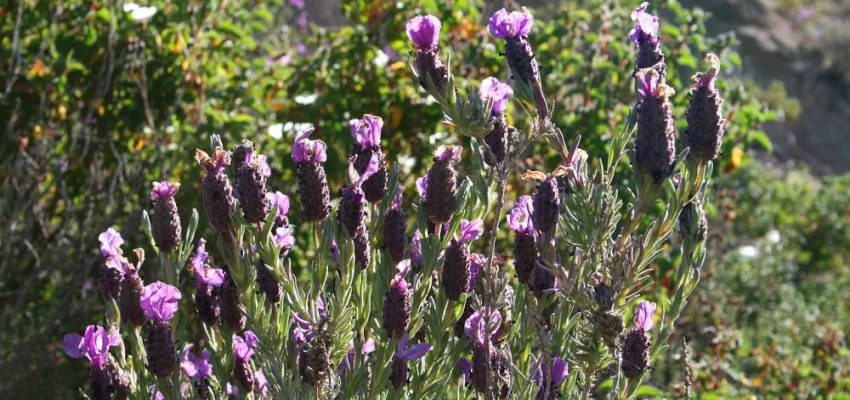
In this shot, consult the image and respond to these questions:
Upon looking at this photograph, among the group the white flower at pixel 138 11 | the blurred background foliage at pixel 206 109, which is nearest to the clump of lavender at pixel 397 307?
the blurred background foliage at pixel 206 109

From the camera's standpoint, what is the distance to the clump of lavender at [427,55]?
4.62 feet

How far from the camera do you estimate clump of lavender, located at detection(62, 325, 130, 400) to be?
1539 mm

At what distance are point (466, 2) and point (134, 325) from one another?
1823 millimetres

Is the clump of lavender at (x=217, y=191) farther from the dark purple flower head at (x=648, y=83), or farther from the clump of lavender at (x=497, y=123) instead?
the dark purple flower head at (x=648, y=83)

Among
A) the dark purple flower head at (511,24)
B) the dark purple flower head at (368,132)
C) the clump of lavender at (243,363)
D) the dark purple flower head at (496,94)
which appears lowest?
the clump of lavender at (243,363)

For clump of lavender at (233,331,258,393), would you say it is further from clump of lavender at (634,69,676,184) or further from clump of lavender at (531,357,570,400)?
clump of lavender at (634,69,676,184)

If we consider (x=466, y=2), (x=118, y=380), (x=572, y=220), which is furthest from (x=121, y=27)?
(x=572, y=220)

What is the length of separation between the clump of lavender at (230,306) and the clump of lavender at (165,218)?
119 mm

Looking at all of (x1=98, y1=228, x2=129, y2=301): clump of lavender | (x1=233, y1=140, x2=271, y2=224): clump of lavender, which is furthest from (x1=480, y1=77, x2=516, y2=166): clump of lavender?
(x1=98, y1=228, x2=129, y2=301): clump of lavender

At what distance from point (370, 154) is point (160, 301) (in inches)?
15.1

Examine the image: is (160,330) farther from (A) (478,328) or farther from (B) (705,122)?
(B) (705,122)

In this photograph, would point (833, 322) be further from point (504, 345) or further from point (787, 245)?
point (504, 345)

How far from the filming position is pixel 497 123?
151 cm

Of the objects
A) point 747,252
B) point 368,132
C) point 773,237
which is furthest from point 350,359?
point 773,237
